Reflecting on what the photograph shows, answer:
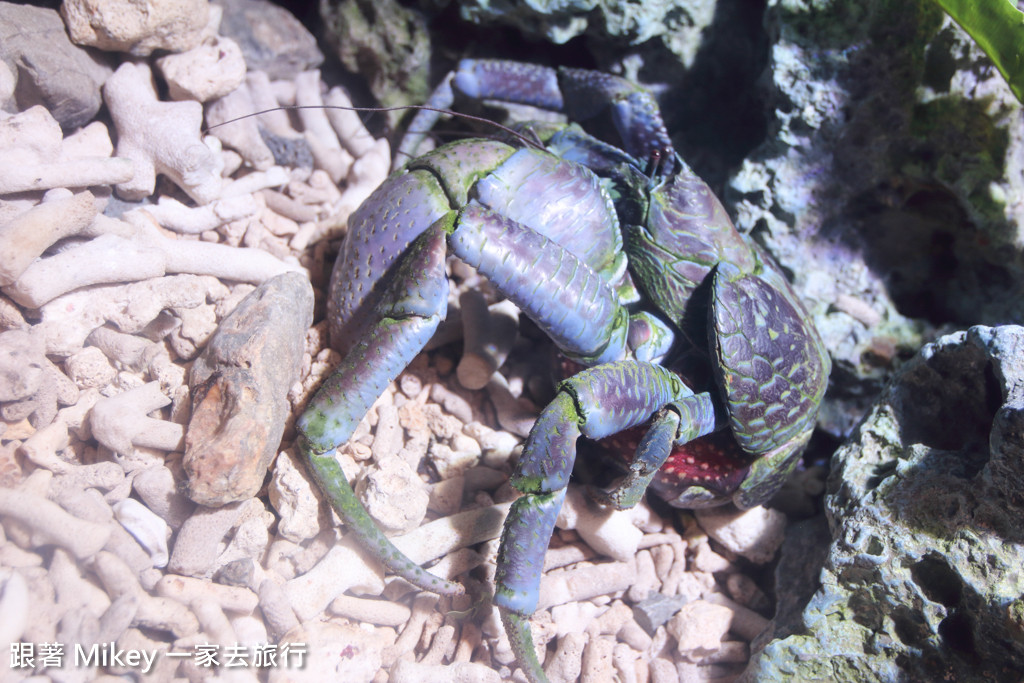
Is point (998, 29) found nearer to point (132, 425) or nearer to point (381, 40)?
point (381, 40)

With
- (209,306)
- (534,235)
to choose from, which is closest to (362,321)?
(209,306)

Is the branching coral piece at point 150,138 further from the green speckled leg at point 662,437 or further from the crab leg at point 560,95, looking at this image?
the green speckled leg at point 662,437

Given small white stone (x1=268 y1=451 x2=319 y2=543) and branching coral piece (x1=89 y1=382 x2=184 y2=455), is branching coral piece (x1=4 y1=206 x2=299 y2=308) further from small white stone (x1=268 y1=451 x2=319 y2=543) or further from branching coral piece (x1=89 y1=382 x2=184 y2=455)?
small white stone (x1=268 y1=451 x2=319 y2=543)

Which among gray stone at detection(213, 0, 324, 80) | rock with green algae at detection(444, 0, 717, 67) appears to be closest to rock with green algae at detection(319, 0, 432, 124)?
gray stone at detection(213, 0, 324, 80)

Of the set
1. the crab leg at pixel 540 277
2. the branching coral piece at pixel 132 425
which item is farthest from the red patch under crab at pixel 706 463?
the branching coral piece at pixel 132 425

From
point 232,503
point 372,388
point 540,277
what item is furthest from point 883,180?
point 232,503
